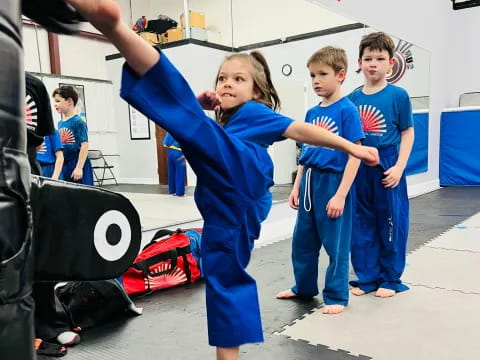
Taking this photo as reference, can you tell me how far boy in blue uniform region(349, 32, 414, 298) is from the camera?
84.9 inches

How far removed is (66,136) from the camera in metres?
2.99

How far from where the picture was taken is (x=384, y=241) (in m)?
2.22

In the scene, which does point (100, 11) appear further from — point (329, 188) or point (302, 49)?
point (302, 49)

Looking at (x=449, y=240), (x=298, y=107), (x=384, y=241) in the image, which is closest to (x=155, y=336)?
(x=384, y=241)

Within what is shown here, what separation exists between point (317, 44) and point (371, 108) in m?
3.77

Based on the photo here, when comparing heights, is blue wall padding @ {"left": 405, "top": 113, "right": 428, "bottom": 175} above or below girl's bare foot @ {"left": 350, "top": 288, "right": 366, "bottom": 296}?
above

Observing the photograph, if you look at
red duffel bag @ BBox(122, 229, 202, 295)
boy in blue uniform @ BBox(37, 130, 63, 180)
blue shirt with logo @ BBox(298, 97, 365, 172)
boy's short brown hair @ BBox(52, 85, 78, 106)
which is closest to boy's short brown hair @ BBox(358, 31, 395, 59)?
blue shirt with logo @ BBox(298, 97, 365, 172)

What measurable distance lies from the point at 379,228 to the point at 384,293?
347 mm

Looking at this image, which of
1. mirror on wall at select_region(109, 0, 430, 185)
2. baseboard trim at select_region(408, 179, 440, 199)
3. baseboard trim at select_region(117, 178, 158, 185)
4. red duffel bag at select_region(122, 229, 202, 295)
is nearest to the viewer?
red duffel bag at select_region(122, 229, 202, 295)

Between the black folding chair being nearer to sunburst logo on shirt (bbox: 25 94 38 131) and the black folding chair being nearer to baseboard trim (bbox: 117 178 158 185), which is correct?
baseboard trim (bbox: 117 178 158 185)

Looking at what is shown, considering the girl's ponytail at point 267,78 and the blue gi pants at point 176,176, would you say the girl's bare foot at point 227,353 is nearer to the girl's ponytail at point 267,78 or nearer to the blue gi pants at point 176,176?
the girl's ponytail at point 267,78

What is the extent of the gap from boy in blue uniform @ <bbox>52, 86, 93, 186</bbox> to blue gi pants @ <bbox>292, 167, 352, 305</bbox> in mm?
1688

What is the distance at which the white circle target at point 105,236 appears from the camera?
66cm

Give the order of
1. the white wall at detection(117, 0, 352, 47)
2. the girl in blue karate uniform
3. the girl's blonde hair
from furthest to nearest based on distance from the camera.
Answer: the white wall at detection(117, 0, 352, 47) < the girl's blonde hair < the girl in blue karate uniform
